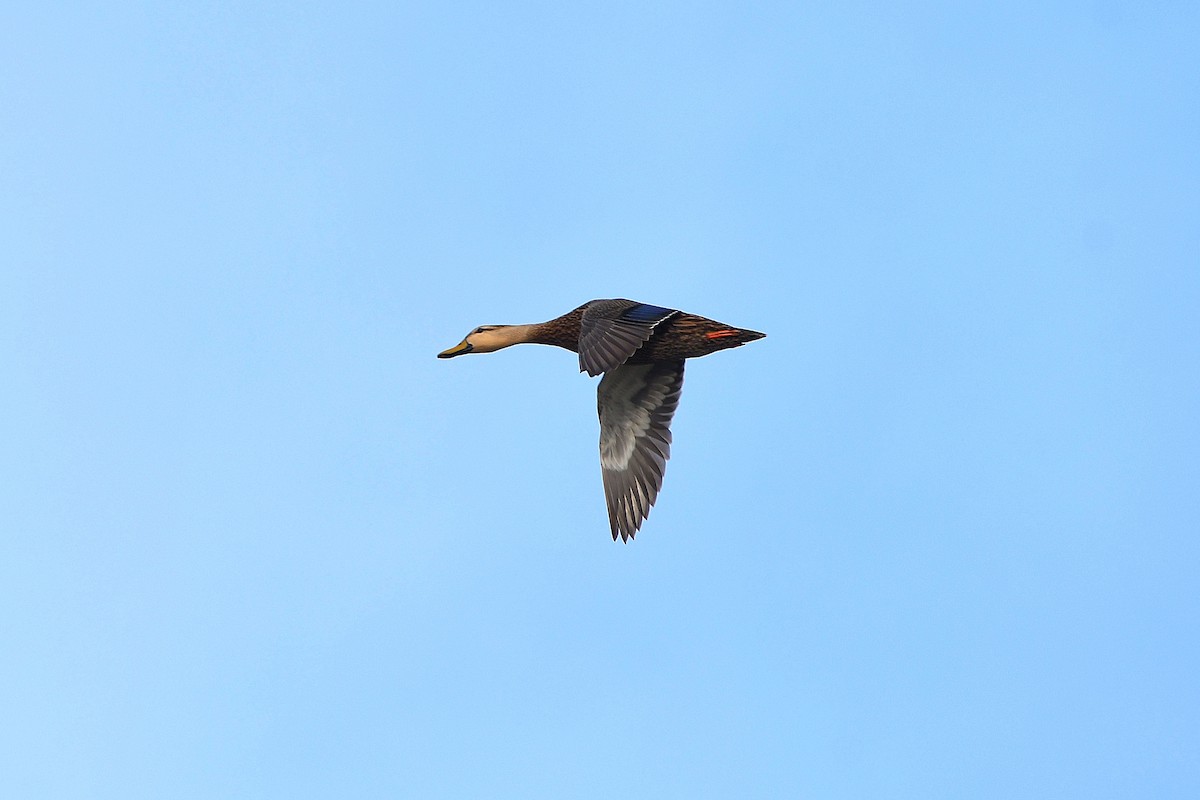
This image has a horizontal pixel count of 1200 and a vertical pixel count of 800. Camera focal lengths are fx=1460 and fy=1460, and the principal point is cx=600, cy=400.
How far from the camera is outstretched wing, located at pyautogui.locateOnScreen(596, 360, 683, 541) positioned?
57.3 feet

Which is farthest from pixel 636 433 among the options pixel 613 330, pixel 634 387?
pixel 613 330

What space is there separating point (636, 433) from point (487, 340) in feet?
7.28

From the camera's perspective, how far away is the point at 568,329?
17344 millimetres

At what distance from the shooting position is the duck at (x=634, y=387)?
16328mm

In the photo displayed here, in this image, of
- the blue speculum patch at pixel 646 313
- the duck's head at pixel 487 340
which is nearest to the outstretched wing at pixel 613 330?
the blue speculum patch at pixel 646 313

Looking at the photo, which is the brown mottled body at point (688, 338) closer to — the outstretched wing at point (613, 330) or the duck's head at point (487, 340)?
the outstretched wing at point (613, 330)

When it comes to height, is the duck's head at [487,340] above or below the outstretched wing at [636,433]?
above

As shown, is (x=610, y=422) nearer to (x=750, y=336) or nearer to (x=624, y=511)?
(x=624, y=511)

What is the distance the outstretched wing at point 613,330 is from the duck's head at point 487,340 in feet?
4.93

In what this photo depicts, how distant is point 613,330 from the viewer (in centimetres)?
1543

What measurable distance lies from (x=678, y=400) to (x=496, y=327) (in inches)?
98.4

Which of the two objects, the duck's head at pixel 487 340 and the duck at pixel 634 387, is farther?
the duck's head at pixel 487 340

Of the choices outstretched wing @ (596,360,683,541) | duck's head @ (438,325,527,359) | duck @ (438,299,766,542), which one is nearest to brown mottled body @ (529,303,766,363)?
duck @ (438,299,766,542)

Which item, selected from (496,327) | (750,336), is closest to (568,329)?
(496,327)
